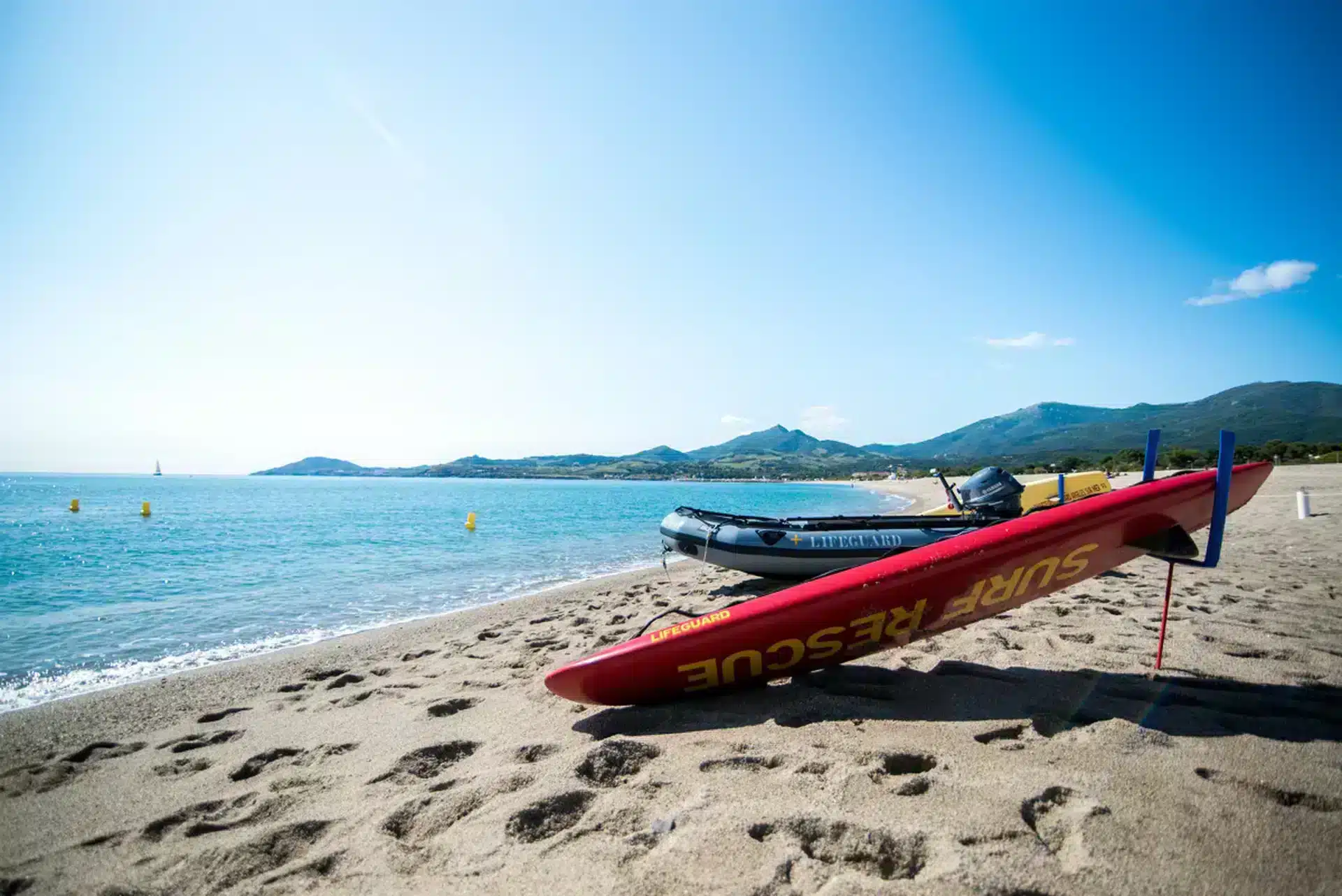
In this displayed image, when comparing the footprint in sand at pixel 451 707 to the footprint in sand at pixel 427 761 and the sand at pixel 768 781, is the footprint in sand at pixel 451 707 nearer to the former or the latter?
the sand at pixel 768 781

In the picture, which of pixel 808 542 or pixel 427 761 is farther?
pixel 808 542

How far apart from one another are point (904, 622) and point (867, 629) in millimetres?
227

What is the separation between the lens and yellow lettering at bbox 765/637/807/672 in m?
3.34

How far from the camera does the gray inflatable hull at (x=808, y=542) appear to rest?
7.52 metres

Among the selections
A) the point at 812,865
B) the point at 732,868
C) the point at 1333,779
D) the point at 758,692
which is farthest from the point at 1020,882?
the point at 758,692

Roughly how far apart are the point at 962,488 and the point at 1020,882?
26.3ft

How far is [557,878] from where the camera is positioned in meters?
1.87

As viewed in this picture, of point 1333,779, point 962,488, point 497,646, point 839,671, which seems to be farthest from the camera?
point 962,488

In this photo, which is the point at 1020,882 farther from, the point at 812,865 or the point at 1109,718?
the point at 1109,718

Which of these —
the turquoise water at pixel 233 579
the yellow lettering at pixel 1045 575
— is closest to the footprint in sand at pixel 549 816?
the yellow lettering at pixel 1045 575

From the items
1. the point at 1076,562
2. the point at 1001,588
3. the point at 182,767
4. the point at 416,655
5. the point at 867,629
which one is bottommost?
the point at 416,655

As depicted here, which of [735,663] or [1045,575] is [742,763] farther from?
[1045,575]

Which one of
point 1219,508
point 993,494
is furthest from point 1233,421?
point 1219,508

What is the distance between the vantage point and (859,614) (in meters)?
3.31
